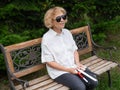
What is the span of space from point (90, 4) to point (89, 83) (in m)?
2.54

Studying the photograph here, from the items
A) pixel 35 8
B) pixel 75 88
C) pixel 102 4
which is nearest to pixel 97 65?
pixel 75 88

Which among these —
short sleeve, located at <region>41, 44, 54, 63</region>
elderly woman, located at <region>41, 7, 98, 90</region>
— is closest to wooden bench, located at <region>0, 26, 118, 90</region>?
elderly woman, located at <region>41, 7, 98, 90</region>

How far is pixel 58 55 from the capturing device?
4332 mm

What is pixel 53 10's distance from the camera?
14.2 ft

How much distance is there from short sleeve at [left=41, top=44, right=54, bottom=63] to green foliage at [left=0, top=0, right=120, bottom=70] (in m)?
0.59

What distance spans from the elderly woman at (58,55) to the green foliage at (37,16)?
0.64m

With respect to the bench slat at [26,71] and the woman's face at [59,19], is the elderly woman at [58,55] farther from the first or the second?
the bench slat at [26,71]

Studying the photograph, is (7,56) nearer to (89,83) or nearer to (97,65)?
(89,83)

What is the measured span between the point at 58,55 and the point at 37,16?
58.9 inches

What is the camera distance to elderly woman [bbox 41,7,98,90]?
13.9 feet

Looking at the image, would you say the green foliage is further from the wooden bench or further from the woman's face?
the woman's face

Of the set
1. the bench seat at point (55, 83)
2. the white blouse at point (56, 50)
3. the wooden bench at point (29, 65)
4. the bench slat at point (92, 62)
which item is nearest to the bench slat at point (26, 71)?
the wooden bench at point (29, 65)

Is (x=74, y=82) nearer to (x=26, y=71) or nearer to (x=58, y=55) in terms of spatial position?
(x=58, y=55)

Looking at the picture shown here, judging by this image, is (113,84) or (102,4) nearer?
(113,84)
